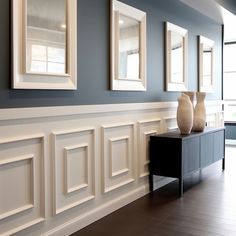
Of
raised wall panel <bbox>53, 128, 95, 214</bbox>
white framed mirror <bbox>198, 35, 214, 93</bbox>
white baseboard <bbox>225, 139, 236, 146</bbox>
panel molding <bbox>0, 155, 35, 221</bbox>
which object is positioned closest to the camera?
panel molding <bbox>0, 155, 35, 221</bbox>

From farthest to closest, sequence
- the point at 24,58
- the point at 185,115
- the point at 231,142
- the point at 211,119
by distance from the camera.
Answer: the point at 231,142 < the point at 211,119 < the point at 185,115 < the point at 24,58

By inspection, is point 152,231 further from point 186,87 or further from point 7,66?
point 186,87

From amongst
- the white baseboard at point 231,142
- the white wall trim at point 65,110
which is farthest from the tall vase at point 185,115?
the white baseboard at point 231,142

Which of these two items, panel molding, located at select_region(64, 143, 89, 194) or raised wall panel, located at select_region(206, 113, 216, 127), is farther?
raised wall panel, located at select_region(206, 113, 216, 127)

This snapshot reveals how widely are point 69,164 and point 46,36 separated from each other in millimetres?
1021

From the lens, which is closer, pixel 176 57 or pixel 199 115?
pixel 199 115

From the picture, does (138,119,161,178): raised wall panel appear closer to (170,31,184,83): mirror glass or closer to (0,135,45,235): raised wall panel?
(170,31,184,83): mirror glass

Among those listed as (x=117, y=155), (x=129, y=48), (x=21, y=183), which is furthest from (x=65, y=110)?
(x=129, y=48)

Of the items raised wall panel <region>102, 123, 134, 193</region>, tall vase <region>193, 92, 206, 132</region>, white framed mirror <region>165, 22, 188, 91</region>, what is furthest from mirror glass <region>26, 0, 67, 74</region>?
tall vase <region>193, 92, 206, 132</region>

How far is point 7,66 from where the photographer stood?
2354 mm

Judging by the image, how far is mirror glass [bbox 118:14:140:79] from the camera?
3566 mm

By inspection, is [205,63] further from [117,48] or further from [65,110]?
[65,110]

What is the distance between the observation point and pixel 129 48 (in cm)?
372

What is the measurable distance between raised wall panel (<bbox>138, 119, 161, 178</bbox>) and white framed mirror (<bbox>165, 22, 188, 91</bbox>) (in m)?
0.66
